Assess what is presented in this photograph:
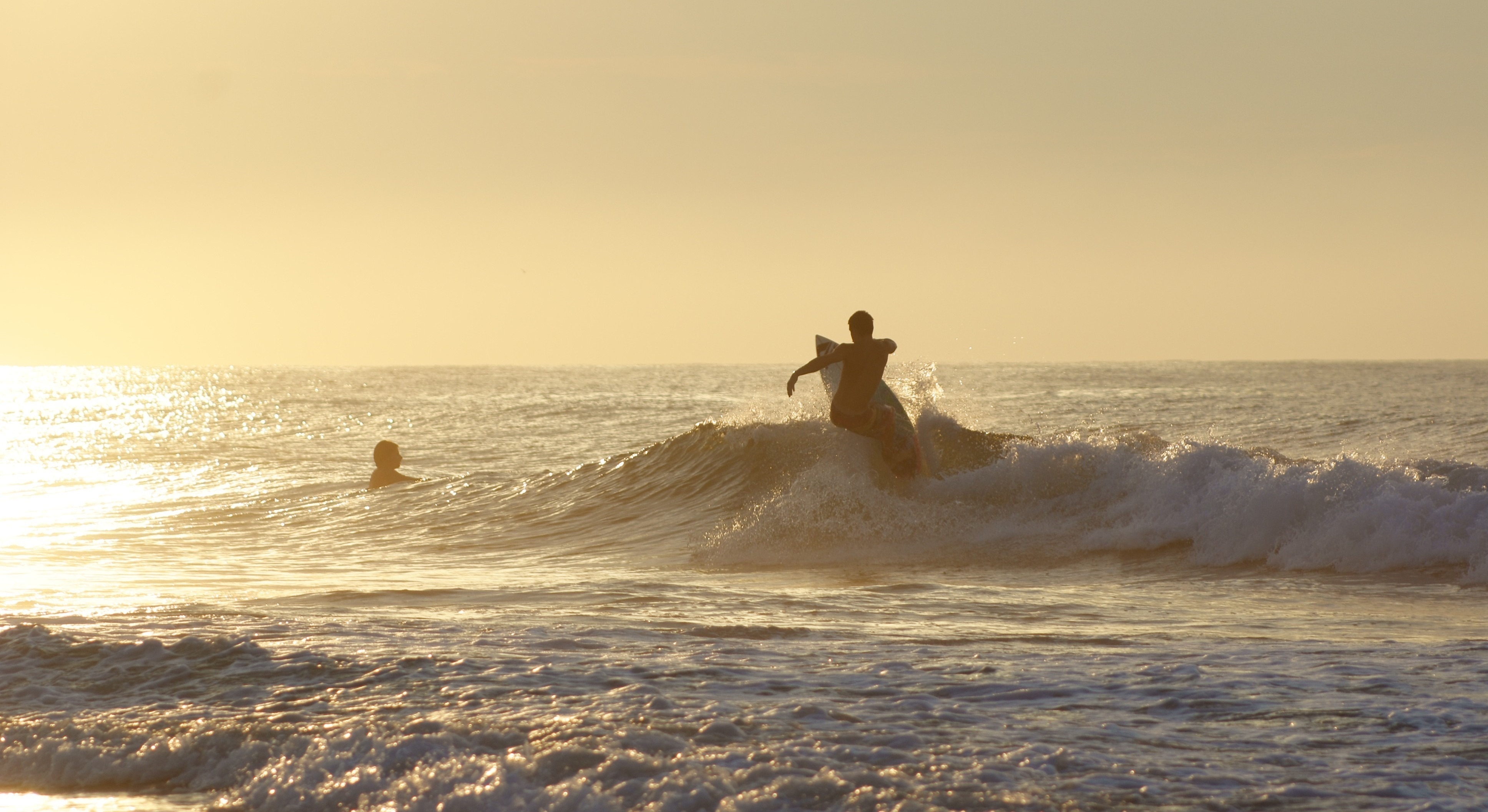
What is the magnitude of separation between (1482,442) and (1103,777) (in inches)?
688

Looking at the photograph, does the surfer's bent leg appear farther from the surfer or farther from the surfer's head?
the surfer's head

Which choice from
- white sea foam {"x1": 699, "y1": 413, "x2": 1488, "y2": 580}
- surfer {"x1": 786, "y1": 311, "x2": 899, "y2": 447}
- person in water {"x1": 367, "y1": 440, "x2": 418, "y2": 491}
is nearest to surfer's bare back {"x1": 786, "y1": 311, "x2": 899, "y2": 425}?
surfer {"x1": 786, "y1": 311, "x2": 899, "y2": 447}

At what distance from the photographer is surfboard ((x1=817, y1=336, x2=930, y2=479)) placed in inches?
541

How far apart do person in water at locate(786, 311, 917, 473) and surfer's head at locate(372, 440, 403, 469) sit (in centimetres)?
828

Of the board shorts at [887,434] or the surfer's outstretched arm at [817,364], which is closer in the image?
the surfer's outstretched arm at [817,364]

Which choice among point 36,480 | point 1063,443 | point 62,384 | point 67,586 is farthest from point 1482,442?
point 62,384

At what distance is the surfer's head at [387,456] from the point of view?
62.1ft

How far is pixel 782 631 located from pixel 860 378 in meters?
6.75

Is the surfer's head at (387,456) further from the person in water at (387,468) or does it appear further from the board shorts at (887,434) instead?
the board shorts at (887,434)

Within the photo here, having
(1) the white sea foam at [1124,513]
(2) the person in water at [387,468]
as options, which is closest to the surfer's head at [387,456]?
(2) the person in water at [387,468]

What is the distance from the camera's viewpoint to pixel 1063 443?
536 inches

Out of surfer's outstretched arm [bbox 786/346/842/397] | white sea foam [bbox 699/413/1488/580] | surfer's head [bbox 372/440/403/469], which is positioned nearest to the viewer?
white sea foam [bbox 699/413/1488/580]

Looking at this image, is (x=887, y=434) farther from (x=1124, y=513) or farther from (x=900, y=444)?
(x=1124, y=513)

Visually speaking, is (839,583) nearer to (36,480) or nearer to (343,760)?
(343,760)
